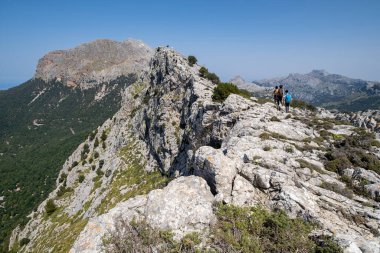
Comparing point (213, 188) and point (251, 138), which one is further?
point (251, 138)

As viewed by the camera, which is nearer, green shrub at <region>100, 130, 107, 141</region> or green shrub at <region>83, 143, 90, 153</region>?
green shrub at <region>100, 130, 107, 141</region>

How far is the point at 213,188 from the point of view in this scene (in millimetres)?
14789

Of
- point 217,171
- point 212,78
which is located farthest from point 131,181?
point 217,171

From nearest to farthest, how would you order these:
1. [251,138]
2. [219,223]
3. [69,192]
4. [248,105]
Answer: [219,223]
[251,138]
[248,105]
[69,192]

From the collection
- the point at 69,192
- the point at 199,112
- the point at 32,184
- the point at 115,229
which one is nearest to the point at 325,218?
the point at 115,229

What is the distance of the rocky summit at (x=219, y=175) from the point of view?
12.8 meters

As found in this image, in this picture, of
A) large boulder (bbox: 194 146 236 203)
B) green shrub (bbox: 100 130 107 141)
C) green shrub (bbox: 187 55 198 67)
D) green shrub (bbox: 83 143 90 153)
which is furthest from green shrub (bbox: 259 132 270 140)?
green shrub (bbox: 83 143 90 153)

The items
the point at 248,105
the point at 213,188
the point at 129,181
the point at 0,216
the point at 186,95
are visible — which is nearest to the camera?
the point at 213,188

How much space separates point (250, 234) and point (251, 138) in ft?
38.6

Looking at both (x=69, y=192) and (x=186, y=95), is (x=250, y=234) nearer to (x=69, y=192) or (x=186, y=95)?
(x=186, y=95)

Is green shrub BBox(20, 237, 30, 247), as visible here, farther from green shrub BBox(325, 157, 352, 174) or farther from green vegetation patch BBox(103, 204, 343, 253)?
green shrub BBox(325, 157, 352, 174)

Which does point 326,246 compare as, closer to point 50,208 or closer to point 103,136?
point 50,208

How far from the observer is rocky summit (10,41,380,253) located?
1277 centimetres

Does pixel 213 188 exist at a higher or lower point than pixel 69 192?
higher
